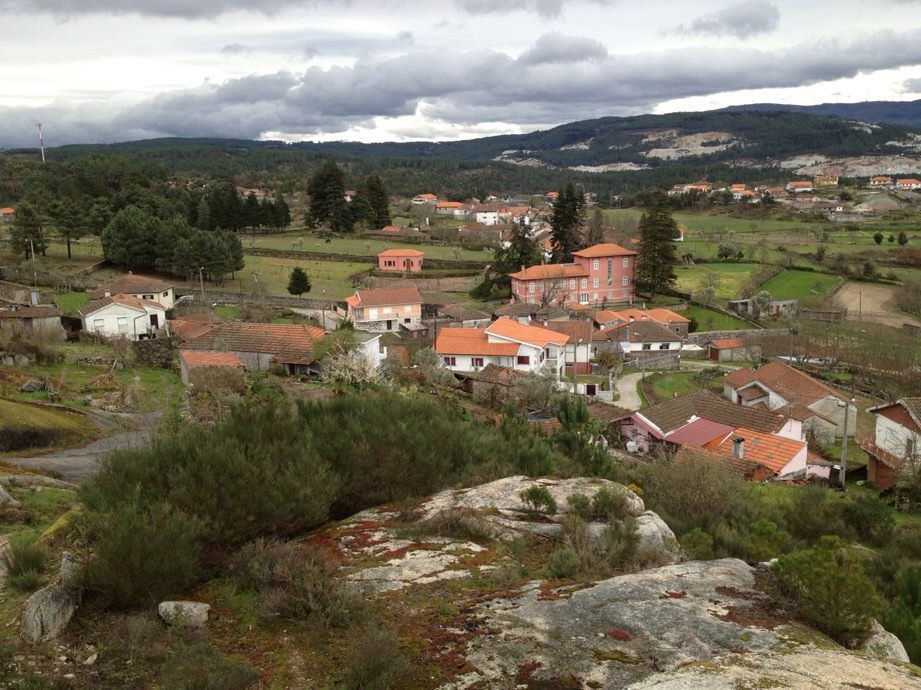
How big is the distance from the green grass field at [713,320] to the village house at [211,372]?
3308 centimetres

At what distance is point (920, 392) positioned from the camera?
32281 mm

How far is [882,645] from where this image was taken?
5270mm

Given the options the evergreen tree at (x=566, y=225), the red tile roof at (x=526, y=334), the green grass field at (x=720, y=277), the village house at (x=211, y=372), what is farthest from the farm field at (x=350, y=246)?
the village house at (x=211, y=372)

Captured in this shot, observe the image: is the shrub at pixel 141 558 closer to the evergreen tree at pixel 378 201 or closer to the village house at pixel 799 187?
the evergreen tree at pixel 378 201

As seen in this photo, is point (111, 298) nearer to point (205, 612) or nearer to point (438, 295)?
point (438, 295)

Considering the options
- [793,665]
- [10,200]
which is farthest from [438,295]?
[10,200]

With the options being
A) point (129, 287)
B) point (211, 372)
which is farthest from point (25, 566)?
point (129, 287)

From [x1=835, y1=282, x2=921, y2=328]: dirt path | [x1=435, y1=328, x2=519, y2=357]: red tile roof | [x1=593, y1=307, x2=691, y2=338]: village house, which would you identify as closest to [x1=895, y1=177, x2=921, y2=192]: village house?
[x1=835, y1=282, x2=921, y2=328]: dirt path

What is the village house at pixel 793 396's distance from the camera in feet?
90.5

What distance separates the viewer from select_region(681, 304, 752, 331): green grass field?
48.1m

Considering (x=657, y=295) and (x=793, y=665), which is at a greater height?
(x=793, y=665)

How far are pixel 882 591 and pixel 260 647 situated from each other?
689 cm

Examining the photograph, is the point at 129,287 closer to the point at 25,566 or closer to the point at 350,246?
the point at 350,246

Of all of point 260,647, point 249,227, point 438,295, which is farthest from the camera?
point 249,227
